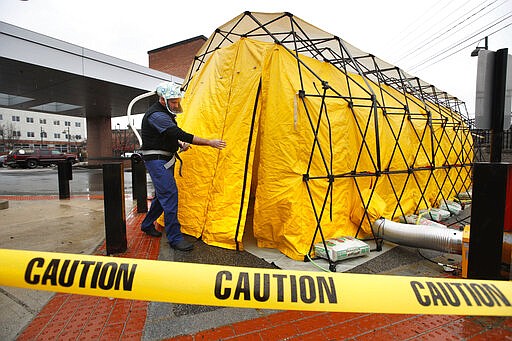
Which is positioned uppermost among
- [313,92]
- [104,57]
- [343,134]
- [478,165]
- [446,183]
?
[104,57]

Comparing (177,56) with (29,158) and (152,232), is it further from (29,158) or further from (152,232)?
(152,232)

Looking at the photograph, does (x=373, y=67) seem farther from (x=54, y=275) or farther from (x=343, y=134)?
(x=54, y=275)

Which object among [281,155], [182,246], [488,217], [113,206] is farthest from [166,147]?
[488,217]

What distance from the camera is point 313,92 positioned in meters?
3.67

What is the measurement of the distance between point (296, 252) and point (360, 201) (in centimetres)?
128

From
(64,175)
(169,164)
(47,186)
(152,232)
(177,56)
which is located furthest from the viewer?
(177,56)

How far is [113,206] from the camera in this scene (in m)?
3.43

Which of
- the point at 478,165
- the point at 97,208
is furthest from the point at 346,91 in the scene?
the point at 97,208

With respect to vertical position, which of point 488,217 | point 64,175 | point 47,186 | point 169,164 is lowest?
point 47,186

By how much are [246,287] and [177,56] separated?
92.0 ft

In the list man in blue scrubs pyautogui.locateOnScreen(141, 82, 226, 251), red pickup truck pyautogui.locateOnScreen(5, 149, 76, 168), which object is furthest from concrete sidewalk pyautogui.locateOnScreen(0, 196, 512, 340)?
red pickup truck pyautogui.locateOnScreen(5, 149, 76, 168)

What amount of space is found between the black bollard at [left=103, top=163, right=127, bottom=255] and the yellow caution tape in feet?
6.29

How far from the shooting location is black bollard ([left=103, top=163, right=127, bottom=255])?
11.1ft

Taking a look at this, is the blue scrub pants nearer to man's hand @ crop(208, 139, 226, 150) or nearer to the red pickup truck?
man's hand @ crop(208, 139, 226, 150)
